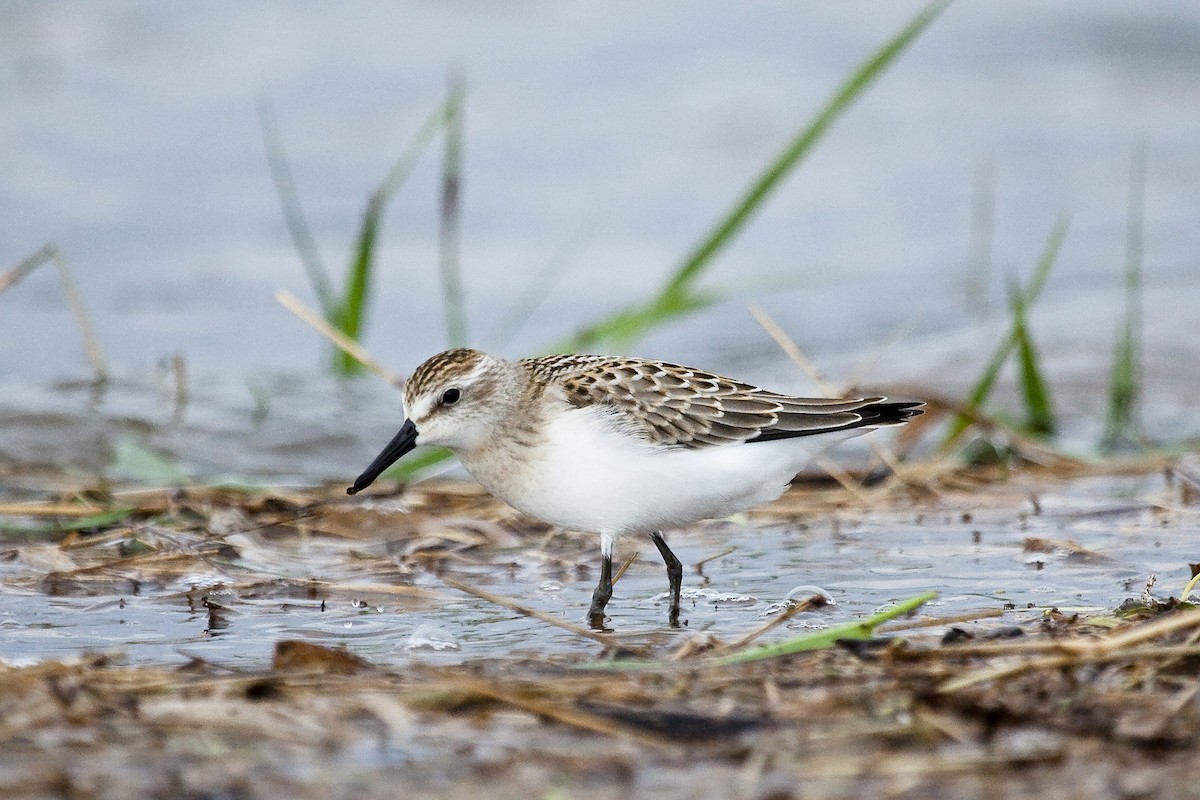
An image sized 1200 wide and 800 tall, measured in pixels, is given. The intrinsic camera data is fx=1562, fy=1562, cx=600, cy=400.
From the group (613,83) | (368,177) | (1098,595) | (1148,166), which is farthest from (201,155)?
(1098,595)

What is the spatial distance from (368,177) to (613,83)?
418cm

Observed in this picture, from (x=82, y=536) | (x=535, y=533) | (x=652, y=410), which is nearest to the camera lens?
(x=652, y=410)

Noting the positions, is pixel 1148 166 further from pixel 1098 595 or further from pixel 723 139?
pixel 1098 595

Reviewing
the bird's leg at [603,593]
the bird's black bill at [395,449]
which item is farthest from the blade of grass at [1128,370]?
the bird's black bill at [395,449]

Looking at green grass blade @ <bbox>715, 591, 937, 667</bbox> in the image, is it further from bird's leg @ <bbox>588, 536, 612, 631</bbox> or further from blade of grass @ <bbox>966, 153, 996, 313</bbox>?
blade of grass @ <bbox>966, 153, 996, 313</bbox>

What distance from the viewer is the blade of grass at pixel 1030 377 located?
25.8 feet

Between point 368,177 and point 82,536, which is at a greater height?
point 368,177

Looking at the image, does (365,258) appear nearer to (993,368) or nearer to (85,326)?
(85,326)

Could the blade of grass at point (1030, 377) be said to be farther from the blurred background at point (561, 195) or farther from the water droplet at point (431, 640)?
the water droplet at point (431, 640)

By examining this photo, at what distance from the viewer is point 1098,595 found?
5.12m

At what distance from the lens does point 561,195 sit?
16.0 metres

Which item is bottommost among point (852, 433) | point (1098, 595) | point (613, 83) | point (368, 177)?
point (1098, 595)

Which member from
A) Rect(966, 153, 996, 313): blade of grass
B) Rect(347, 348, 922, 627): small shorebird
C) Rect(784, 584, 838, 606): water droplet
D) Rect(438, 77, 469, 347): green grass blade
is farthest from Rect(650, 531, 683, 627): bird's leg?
Rect(966, 153, 996, 313): blade of grass

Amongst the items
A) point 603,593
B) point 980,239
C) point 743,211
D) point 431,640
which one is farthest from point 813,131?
point 980,239
